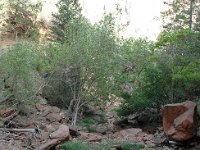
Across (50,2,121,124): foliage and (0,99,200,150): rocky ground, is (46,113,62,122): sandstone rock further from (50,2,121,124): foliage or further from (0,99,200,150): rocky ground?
(50,2,121,124): foliage

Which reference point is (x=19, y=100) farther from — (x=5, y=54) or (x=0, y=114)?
(x=5, y=54)

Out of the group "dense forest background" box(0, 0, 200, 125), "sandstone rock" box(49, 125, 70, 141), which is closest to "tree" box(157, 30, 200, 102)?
"dense forest background" box(0, 0, 200, 125)

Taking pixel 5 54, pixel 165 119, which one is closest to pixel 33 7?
pixel 5 54

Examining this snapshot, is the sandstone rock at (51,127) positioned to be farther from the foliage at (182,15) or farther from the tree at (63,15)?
the foliage at (182,15)

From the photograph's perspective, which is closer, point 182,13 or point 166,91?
point 166,91

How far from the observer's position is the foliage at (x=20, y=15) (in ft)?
103

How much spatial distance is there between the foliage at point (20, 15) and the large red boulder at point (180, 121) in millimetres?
20356

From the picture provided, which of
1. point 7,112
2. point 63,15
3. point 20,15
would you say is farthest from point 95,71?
point 20,15

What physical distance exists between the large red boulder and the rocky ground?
0.40 m

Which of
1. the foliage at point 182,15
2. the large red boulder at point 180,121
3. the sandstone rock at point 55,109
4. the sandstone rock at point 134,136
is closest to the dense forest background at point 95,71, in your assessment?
the sandstone rock at point 55,109

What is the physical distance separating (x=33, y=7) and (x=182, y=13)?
42.5ft

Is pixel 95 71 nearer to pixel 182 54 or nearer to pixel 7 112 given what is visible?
pixel 182 54

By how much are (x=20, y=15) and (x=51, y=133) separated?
67.4ft

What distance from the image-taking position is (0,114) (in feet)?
49.2
